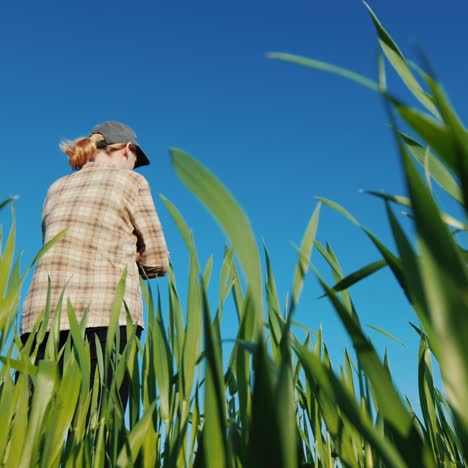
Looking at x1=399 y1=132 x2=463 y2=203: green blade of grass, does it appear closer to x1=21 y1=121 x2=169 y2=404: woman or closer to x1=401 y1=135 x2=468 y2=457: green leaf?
x1=401 y1=135 x2=468 y2=457: green leaf

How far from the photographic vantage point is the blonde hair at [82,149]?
7.22 feet

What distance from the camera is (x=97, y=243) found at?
1.87 m

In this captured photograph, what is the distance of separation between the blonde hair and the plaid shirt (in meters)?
0.14

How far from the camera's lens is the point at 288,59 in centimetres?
25

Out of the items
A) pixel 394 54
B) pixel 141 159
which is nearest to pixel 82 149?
pixel 141 159

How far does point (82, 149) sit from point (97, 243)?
0.52m

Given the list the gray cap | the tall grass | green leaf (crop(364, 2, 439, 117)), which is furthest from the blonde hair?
green leaf (crop(364, 2, 439, 117))

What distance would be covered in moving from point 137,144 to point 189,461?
74.0 inches

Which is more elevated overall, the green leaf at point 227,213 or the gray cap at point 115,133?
the gray cap at point 115,133

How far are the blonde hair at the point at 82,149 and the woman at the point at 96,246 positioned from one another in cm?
11

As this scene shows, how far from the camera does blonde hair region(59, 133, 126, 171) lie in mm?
2199

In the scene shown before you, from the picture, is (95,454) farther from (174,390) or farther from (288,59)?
(288,59)

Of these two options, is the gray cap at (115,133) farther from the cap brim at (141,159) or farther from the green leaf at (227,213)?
the green leaf at (227,213)

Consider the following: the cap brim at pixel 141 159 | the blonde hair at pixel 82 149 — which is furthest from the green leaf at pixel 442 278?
the cap brim at pixel 141 159
